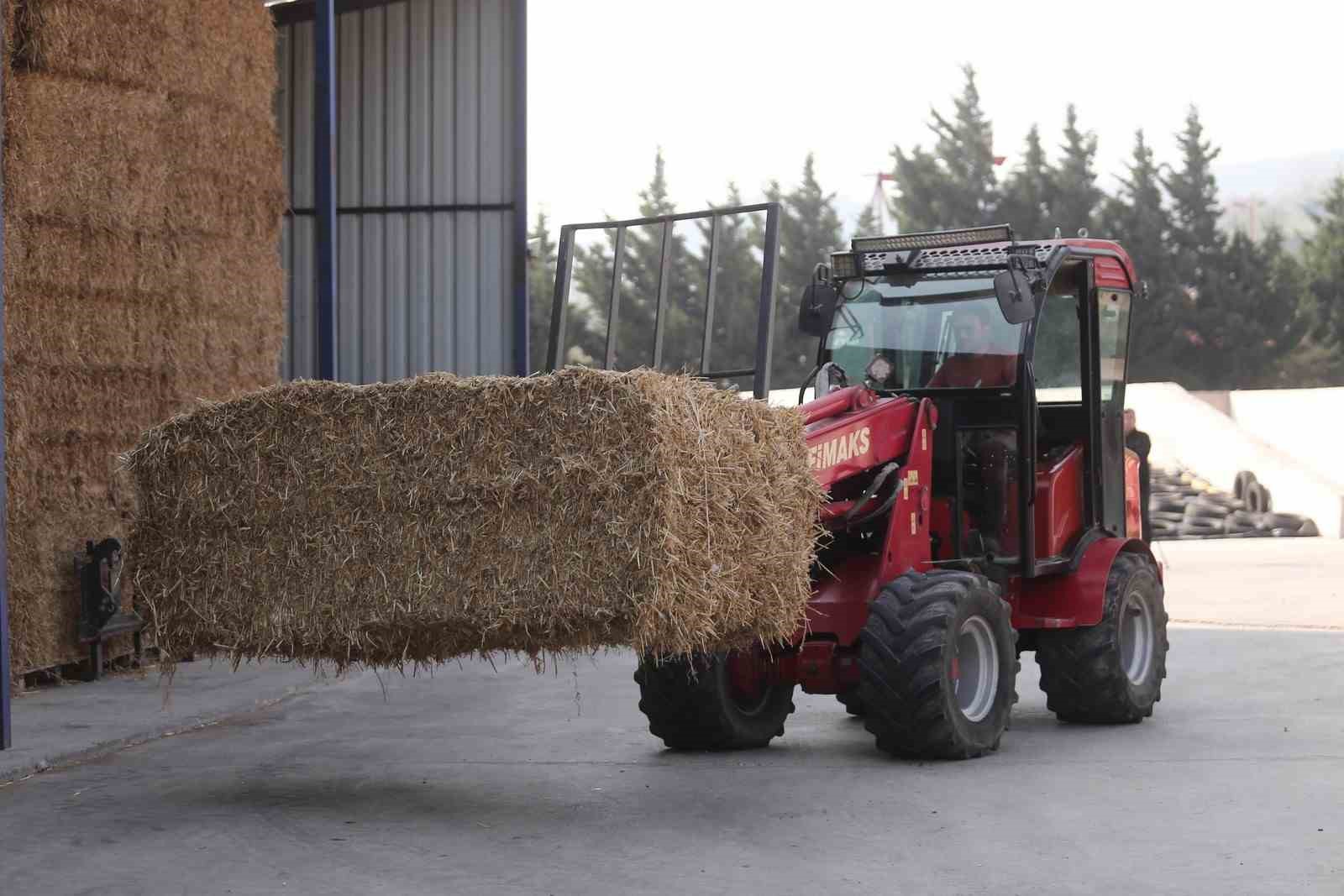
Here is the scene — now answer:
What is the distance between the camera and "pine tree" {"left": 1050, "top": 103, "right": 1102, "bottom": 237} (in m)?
60.7

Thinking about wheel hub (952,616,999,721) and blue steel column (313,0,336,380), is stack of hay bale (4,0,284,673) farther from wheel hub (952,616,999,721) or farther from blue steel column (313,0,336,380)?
wheel hub (952,616,999,721)

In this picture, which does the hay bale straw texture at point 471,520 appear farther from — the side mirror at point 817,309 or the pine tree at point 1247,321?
the pine tree at point 1247,321

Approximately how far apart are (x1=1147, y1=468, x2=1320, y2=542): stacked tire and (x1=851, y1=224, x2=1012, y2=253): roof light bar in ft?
67.6

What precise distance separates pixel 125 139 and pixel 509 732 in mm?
5259

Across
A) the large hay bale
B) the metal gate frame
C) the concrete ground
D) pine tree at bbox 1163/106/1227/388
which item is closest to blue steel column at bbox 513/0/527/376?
the large hay bale

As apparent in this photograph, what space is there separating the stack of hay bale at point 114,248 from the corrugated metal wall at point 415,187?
2794 millimetres

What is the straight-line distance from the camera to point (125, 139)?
1247 centimetres

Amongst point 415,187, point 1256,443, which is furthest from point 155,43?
point 1256,443

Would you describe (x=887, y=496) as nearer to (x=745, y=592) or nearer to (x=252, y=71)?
(x=745, y=592)

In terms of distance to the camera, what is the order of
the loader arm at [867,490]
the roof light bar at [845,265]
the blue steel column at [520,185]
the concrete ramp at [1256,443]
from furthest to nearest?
the concrete ramp at [1256,443] → the blue steel column at [520,185] → the roof light bar at [845,265] → the loader arm at [867,490]

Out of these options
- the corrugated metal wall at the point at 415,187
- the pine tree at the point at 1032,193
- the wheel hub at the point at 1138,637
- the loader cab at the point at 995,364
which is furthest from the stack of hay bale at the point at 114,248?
the pine tree at the point at 1032,193

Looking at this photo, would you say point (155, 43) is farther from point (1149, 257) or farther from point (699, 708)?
point (1149, 257)

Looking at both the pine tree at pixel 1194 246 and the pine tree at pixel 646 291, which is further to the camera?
the pine tree at pixel 646 291

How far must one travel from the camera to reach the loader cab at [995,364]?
967 centimetres
